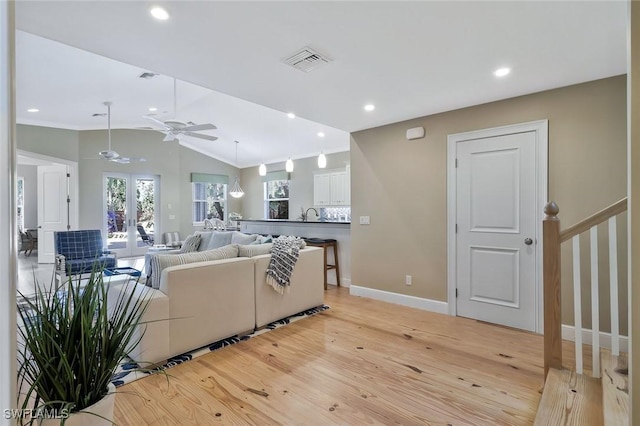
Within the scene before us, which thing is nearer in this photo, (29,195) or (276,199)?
(276,199)

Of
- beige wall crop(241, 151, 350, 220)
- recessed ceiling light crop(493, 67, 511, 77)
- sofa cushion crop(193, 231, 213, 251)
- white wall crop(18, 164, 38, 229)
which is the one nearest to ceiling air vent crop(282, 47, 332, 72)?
recessed ceiling light crop(493, 67, 511, 77)

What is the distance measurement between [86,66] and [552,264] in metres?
4.99

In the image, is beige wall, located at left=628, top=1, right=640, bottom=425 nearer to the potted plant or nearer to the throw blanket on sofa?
the potted plant

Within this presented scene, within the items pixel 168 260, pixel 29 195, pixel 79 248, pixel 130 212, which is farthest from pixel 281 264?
pixel 29 195

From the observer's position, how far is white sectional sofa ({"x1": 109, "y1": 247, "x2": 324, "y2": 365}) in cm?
250

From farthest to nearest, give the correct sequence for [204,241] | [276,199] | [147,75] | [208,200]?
[208,200] < [276,199] < [204,241] < [147,75]

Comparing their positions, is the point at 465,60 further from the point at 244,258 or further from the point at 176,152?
the point at 176,152

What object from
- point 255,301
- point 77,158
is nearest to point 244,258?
point 255,301

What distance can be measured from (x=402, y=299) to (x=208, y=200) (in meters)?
7.08

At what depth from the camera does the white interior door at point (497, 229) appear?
10.6ft

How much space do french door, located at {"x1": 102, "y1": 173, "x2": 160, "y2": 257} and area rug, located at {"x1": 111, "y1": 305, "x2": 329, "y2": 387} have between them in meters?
6.16

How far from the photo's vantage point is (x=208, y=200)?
9477 millimetres

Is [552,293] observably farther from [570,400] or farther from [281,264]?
[281,264]

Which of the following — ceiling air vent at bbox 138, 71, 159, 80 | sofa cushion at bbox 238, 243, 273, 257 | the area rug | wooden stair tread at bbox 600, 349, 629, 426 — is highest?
ceiling air vent at bbox 138, 71, 159, 80
